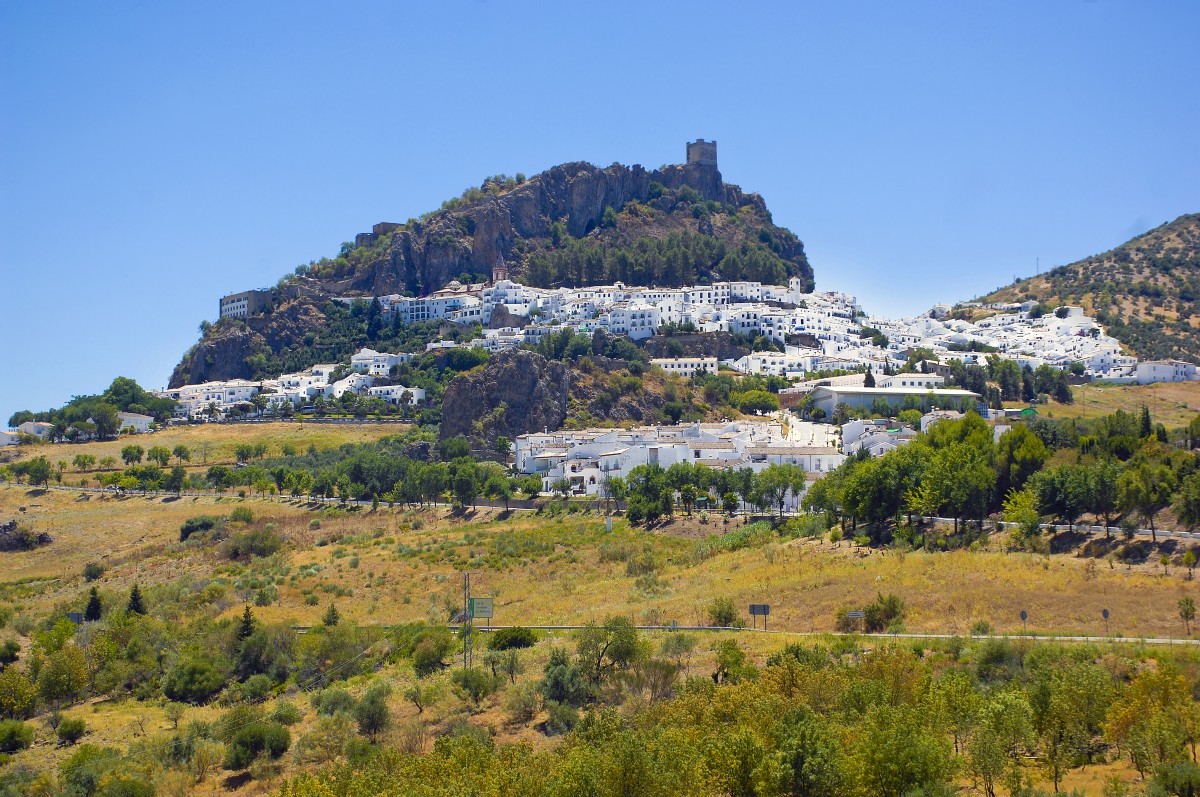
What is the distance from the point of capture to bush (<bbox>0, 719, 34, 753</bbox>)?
29828 millimetres

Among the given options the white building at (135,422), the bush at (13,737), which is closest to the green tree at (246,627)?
the bush at (13,737)

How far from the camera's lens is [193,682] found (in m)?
33.9

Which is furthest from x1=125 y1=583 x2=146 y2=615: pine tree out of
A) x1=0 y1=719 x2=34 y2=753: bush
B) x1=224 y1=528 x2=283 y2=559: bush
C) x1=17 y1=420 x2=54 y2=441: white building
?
x1=17 y1=420 x2=54 y2=441: white building

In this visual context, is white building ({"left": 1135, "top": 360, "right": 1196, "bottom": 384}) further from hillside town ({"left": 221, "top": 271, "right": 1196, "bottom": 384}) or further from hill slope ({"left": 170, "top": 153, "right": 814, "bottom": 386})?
hill slope ({"left": 170, "top": 153, "right": 814, "bottom": 386})

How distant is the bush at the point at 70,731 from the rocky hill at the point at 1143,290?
97.5 meters

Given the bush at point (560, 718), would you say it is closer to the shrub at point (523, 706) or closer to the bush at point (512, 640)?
the shrub at point (523, 706)

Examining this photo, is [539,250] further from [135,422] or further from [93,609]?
[93,609]

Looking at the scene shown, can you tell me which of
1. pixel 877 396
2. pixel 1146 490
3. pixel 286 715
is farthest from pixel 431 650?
pixel 877 396

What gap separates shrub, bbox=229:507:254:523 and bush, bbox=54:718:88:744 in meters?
32.9

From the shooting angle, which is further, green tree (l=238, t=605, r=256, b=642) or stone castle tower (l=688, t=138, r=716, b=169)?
stone castle tower (l=688, t=138, r=716, b=169)

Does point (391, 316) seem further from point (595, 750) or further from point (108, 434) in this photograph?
point (595, 750)

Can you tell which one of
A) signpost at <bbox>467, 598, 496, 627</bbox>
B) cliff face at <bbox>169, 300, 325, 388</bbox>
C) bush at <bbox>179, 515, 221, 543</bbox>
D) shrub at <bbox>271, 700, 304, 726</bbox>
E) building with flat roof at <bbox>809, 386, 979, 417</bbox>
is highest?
cliff face at <bbox>169, 300, 325, 388</bbox>

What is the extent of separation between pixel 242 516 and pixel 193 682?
30623 millimetres

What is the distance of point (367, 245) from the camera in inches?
5423
